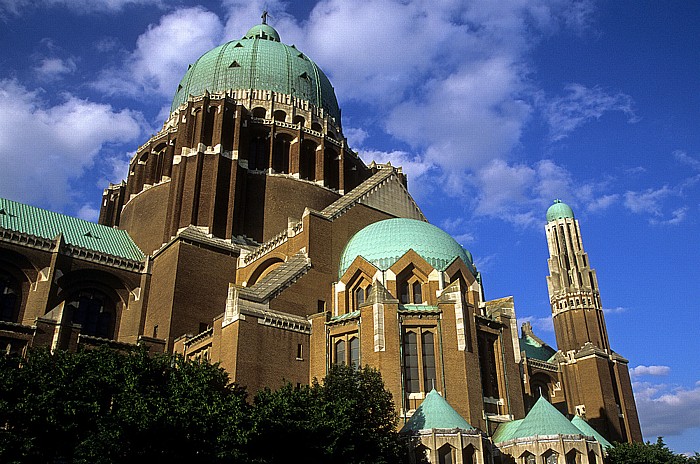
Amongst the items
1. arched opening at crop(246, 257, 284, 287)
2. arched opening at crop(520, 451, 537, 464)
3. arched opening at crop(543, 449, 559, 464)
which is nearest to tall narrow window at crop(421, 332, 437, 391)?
arched opening at crop(520, 451, 537, 464)

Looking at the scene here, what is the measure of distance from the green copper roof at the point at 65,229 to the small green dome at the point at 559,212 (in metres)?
37.7

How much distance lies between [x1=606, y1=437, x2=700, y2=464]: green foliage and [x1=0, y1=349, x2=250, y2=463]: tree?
19.1m

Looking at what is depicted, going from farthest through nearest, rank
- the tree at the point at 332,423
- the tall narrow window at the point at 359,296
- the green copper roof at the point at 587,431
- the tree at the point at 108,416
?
the tall narrow window at the point at 359,296 < the green copper roof at the point at 587,431 < the tree at the point at 332,423 < the tree at the point at 108,416

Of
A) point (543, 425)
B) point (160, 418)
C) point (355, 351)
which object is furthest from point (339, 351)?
point (160, 418)

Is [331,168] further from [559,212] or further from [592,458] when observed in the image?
[592,458]

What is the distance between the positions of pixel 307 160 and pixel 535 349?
24278 mm

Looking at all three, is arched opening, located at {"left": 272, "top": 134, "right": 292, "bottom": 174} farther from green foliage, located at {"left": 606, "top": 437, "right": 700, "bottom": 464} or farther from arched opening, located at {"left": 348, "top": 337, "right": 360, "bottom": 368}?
green foliage, located at {"left": 606, "top": 437, "right": 700, "bottom": 464}

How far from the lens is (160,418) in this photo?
20562 mm

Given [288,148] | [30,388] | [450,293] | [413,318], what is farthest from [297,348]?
[288,148]

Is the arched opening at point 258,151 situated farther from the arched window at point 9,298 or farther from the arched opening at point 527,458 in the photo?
the arched opening at point 527,458

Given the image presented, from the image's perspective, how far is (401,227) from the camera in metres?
38.0

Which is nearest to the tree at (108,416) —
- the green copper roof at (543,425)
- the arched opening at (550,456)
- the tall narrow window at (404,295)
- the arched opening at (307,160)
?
the green copper roof at (543,425)

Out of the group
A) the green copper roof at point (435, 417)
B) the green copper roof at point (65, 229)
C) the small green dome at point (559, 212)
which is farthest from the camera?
the small green dome at point (559, 212)

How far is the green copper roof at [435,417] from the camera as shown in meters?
27.7
